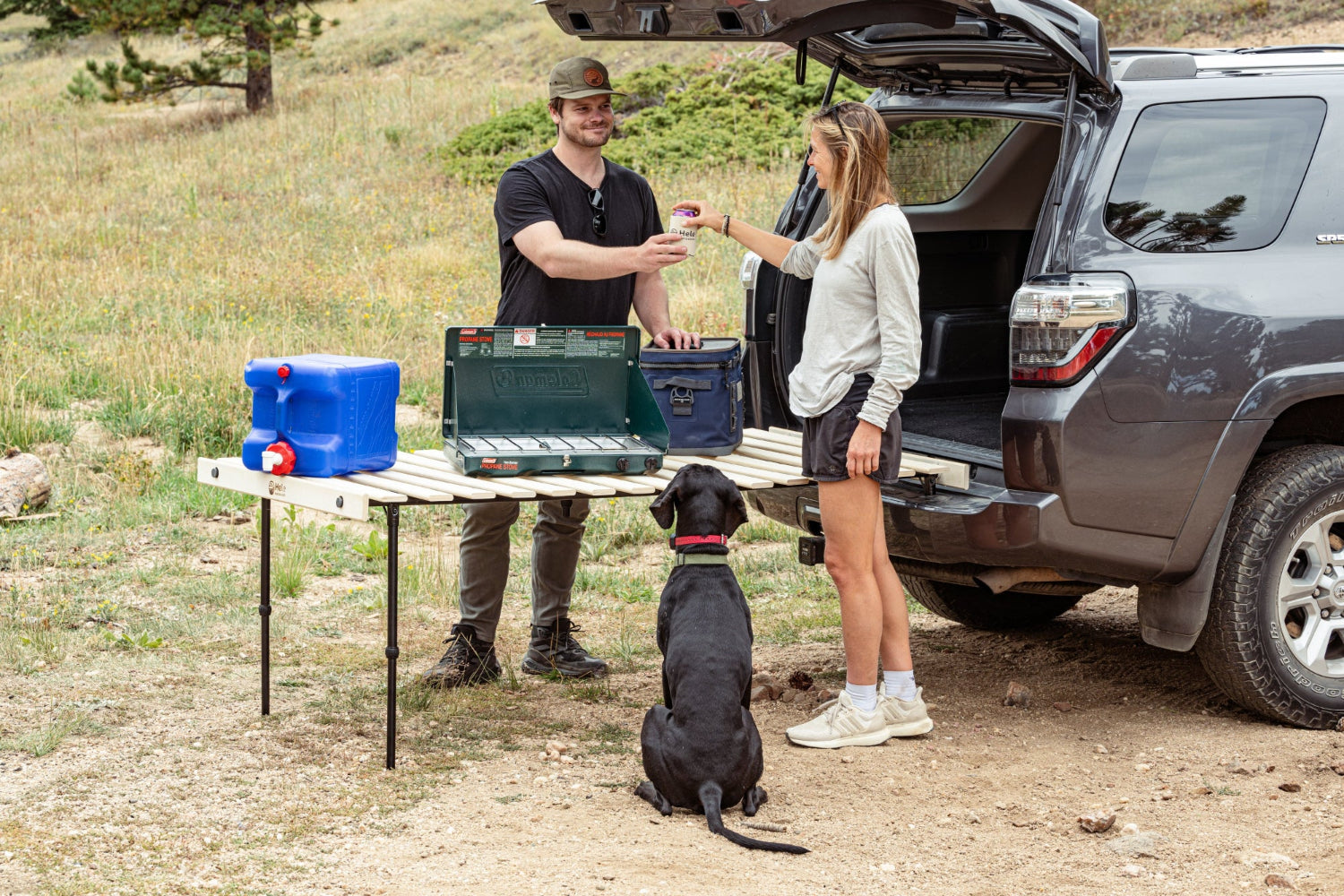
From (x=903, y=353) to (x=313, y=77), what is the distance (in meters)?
26.3

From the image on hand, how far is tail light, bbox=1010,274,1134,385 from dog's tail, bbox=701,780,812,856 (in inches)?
60.6

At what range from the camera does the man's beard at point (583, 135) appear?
16.2 feet

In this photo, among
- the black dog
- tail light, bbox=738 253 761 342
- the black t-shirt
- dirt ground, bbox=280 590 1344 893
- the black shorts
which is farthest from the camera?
tail light, bbox=738 253 761 342

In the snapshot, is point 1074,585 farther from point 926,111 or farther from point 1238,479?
point 926,111

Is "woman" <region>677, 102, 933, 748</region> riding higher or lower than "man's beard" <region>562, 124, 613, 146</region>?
lower

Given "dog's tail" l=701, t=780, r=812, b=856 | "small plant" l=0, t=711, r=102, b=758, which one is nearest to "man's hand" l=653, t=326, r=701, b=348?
"dog's tail" l=701, t=780, r=812, b=856

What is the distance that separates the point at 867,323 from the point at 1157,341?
86 centimetres

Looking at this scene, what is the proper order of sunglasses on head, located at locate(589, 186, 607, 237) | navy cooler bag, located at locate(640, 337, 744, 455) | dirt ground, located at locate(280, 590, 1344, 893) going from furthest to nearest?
sunglasses on head, located at locate(589, 186, 607, 237) → navy cooler bag, located at locate(640, 337, 744, 455) → dirt ground, located at locate(280, 590, 1344, 893)

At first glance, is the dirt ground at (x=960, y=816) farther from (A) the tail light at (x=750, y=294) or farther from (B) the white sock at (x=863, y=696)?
(A) the tail light at (x=750, y=294)

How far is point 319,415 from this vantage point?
4.27 meters

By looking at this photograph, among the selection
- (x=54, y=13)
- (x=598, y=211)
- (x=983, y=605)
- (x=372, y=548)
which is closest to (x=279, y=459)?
(x=598, y=211)

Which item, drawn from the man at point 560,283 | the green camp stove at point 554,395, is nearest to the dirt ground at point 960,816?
the man at point 560,283

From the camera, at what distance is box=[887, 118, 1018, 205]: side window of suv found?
18.0ft

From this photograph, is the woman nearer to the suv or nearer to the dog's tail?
the suv
